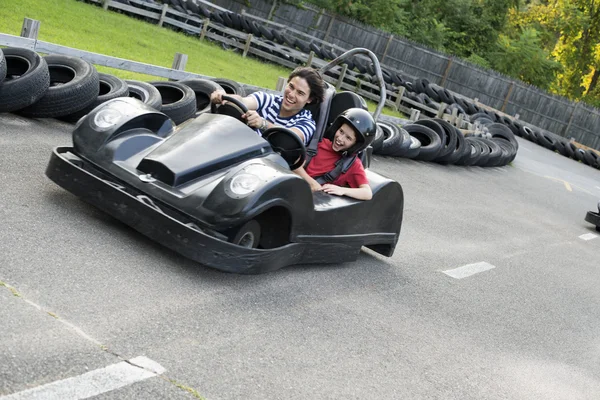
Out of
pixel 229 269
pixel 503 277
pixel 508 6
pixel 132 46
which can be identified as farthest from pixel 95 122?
pixel 508 6

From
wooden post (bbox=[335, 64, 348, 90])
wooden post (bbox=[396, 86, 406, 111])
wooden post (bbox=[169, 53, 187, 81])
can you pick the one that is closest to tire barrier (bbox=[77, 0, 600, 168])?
wooden post (bbox=[396, 86, 406, 111])

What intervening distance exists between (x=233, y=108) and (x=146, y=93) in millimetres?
2888

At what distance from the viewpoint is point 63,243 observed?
16.7ft

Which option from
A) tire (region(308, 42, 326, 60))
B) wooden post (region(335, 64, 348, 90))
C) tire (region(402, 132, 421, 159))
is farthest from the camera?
tire (region(308, 42, 326, 60))

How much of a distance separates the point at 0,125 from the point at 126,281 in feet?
11.6

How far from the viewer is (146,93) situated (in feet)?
28.9

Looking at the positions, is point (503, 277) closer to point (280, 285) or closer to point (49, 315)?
point (280, 285)

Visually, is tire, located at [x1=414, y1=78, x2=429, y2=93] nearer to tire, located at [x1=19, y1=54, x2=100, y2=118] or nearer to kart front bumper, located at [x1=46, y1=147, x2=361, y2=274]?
tire, located at [x1=19, y1=54, x2=100, y2=118]

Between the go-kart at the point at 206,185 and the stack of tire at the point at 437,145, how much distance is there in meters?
7.21

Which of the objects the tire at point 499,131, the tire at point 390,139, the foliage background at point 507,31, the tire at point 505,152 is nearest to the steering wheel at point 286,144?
the tire at point 390,139

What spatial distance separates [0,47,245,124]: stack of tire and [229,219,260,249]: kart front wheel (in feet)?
10.2

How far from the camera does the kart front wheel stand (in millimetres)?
5367

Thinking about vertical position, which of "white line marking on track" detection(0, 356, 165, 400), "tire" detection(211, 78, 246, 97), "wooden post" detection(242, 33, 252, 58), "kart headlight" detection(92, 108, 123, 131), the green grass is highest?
"kart headlight" detection(92, 108, 123, 131)

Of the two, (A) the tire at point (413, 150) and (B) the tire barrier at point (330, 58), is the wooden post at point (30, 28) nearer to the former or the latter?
(A) the tire at point (413, 150)
